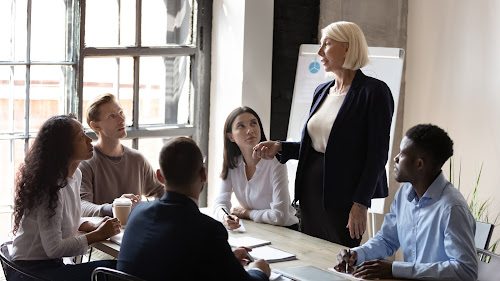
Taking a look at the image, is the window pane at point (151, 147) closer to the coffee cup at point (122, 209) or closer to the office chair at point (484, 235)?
the coffee cup at point (122, 209)

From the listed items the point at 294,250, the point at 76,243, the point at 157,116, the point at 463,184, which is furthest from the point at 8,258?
the point at 463,184

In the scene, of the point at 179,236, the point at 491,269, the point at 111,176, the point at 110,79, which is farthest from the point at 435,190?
the point at 110,79

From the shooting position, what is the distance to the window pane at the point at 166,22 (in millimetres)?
4496

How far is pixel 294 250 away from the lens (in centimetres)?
292

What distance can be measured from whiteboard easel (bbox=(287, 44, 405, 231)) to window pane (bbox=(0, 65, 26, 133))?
5.20 feet

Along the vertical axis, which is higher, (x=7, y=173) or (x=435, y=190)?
(x=435, y=190)

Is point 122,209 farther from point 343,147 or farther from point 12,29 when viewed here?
point 12,29

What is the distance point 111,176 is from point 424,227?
1706mm

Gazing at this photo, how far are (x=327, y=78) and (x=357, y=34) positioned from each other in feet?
3.64

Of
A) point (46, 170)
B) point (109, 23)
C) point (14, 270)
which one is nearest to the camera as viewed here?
point (14, 270)

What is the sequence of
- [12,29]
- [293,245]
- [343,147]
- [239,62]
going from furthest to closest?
[239,62] → [12,29] → [343,147] → [293,245]

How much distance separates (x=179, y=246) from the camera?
7.12 feet

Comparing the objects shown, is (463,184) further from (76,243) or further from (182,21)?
(76,243)

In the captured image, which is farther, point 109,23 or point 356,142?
point 109,23
